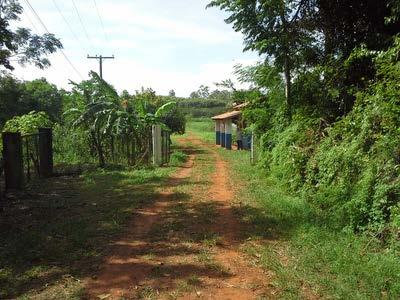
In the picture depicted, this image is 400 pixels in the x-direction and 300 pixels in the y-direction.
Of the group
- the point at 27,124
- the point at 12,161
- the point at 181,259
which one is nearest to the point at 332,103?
the point at 181,259

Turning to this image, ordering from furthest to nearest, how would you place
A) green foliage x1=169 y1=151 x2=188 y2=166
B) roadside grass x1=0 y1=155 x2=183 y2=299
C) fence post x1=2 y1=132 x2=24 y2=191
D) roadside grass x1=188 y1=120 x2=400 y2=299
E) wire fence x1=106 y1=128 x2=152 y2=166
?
1. green foliage x1=169 y1=151 x2=188 y2=166
2. wire fence x1=106 y1=128 x2=152 y2=166
3. fence post x1=2 y1=132 x2=24 y2=191
4. roadside grass x1=0 y1=155 x2=183 y2=299
5. roadside grass x1=188 y1=120 x2=400 y2=299

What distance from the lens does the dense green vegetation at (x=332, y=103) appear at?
22.9ft

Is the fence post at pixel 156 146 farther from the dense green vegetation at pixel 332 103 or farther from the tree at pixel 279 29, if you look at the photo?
the tree at pixel 279 29

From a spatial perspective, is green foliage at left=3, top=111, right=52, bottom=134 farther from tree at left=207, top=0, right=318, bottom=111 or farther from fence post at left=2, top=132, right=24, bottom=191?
tree at left=207, top=0, right=318, bottom=111

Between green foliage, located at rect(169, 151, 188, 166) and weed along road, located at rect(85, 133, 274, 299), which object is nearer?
weed along road, located at rect(85, 133, 274, 299)

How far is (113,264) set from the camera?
593cm

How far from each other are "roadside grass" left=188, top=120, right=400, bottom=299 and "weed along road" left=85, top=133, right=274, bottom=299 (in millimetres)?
288

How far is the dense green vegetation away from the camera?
697cm

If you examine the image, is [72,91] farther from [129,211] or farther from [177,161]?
[129,211]

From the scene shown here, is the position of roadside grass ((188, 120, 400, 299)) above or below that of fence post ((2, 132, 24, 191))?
below

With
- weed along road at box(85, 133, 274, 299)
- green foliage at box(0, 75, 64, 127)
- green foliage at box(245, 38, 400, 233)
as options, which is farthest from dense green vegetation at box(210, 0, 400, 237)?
green foliage at box(0, 75, 64, 127)

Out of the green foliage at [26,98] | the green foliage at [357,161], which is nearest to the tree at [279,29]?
the green foliage at [357,161]

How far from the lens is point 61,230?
760 cm

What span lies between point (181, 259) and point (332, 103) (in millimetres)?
8533
